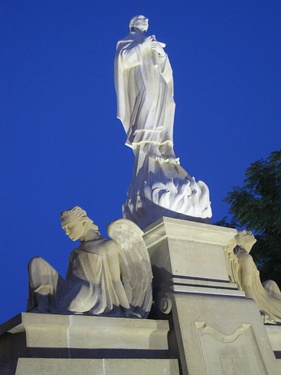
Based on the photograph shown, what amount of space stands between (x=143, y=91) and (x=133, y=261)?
2.64 metres

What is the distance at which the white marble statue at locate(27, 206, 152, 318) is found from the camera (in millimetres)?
5066

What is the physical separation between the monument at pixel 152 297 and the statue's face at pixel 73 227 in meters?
0.01

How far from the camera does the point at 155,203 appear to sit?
20.1 ft

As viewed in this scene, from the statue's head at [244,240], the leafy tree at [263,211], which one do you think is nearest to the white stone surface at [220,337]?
the statue's head at [244,240]

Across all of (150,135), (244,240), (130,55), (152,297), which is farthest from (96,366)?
(130,55)

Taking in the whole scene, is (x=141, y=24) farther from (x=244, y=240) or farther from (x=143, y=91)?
(x=244, y=240)

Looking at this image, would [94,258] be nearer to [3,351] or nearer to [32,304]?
[32,304]

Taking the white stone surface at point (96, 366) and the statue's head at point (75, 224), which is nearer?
the white stone surface at point (96, 366)

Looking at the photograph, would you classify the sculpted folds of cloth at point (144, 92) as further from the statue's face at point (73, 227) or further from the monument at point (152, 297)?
the statue's face at point (73, 227)

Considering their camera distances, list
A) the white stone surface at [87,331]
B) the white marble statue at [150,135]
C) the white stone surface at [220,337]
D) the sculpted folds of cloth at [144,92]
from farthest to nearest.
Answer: the sculpted folds of cloth at [144,92]
the white marble statue at [150,135]
the white stone surface at [220,337]
the white stone surface at [87,331]

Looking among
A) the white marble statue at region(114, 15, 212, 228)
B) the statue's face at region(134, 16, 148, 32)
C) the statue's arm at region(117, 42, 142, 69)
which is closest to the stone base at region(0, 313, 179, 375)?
the white marble statue at region(114, 15, 212, 228)

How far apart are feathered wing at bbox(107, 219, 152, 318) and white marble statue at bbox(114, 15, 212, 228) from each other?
56cm

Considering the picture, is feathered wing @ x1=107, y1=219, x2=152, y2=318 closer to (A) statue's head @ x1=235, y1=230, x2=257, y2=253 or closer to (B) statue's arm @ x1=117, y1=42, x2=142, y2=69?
(A) statue's head @ x1=235, y1=230, x2=257, y2=253

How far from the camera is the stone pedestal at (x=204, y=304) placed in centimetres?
512
